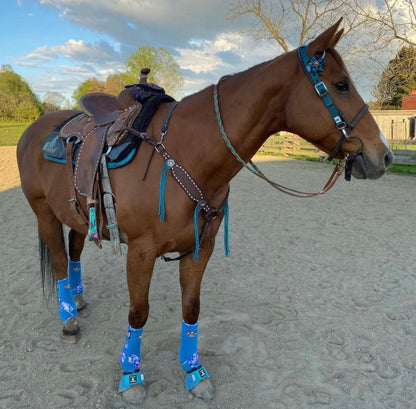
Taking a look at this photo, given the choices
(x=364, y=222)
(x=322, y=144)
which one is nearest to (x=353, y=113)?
(x=322, y=144)

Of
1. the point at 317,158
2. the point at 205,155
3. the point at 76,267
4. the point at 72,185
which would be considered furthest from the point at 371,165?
the point at 317,158

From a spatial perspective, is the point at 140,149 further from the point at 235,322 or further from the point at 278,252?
the point at 278,252

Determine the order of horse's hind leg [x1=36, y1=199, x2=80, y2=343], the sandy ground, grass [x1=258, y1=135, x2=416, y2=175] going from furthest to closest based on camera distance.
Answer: grass [x1=258, y1=135, x2=416, y2=175], horse's hind leg [x1=36, y1=199, x2=80, y2=343], the sandy ground

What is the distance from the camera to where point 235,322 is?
308 centimetres

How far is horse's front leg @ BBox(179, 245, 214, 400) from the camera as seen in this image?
223 centimetres

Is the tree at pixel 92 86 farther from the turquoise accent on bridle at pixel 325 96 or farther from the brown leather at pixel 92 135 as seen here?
the turquoise accent on bridle at pixel 325 96

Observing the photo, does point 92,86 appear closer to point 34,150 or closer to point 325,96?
point 34,150

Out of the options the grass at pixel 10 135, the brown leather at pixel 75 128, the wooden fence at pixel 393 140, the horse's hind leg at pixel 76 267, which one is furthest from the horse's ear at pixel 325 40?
the grass at pixel 10 135

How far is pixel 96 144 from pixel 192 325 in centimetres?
136

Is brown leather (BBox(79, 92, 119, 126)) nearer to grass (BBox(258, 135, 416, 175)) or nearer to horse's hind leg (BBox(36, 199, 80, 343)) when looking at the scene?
horse's hind leg (BBox(36, 199, 80, 343))

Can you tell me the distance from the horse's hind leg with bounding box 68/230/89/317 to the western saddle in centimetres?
89

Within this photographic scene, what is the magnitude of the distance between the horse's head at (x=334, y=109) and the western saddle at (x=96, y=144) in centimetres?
98

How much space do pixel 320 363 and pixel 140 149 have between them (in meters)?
2.03

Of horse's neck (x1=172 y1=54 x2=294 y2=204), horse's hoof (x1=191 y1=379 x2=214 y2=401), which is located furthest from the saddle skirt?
horse's hoof (x1=191 y1=379 x2=214 y2=401)
